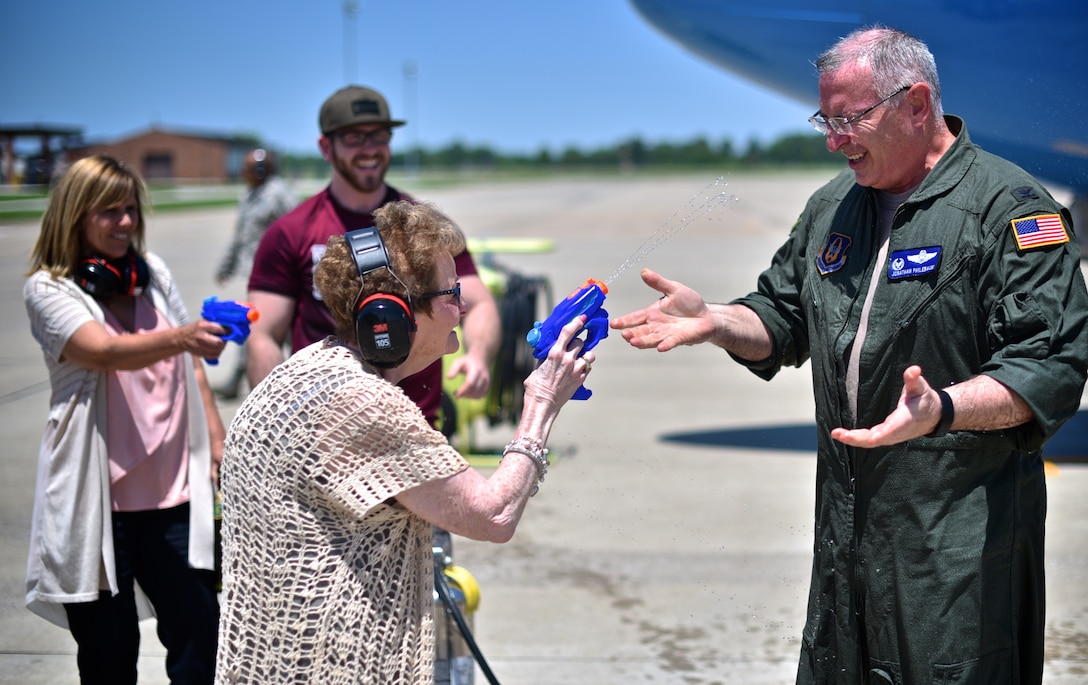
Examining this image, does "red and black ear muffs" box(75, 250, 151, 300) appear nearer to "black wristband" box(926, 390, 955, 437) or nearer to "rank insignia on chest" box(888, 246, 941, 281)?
"rank insignia on chest" box(888, 246, 941, 281)

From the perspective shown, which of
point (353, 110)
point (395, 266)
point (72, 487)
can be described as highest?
point (353, 110)

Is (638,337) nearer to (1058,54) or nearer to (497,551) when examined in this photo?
(497,551)

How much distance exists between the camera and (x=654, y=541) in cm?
545

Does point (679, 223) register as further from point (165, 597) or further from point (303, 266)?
point (165, 597)

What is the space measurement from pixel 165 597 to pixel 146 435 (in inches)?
18.4

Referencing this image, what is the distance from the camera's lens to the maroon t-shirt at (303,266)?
3.64 metres

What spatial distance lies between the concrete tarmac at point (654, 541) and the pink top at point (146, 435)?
0.68 meters

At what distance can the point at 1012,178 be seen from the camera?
7.57ft

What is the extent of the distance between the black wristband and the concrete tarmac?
75cm

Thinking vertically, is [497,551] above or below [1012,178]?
below

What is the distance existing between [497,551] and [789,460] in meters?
2.38

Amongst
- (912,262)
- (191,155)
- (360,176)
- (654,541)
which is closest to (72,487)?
(360,176)

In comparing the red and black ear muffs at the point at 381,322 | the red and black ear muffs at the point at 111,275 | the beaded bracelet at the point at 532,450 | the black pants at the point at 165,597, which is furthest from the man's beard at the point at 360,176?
the beaded bracelet at the point at 532,450

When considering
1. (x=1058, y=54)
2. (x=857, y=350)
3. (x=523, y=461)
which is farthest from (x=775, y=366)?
(x=1058, y=54)
